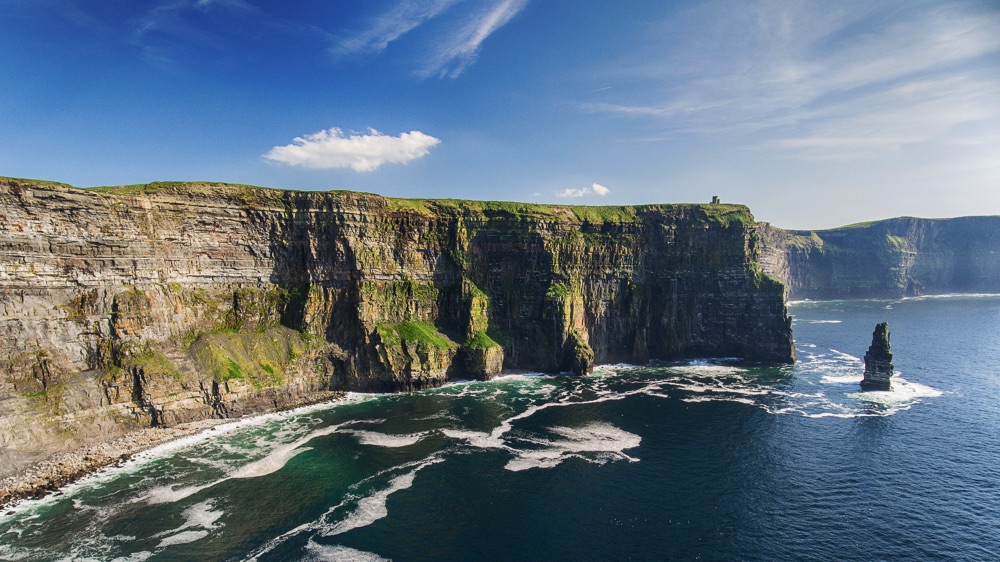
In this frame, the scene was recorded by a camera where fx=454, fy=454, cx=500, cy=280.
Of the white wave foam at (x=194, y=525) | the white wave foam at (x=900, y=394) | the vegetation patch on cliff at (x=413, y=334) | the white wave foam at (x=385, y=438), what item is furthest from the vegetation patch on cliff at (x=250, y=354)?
the white wave foam at (x=900, y=394)

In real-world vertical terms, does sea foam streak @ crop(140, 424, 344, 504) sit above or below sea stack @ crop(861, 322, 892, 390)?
below

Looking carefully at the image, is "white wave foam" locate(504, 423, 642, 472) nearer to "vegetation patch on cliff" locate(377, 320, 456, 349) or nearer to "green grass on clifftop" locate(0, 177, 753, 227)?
"vegetation patch on cliff" locate(377, 320, 456, 349)

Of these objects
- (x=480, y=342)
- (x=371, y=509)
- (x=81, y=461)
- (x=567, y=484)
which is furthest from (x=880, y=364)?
(x=81, y=461)

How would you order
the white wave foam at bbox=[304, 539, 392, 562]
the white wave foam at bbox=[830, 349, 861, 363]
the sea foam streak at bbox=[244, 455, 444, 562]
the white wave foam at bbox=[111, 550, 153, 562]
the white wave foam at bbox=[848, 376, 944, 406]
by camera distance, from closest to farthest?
the white wave foam at bbox=[304, 539, 392, 562]
the white wave foam at bbox=[111, 550, 153, 562]
the sea foam streak at bbox=[244, 455, 444, 562]
the white wave foam at bbox=[848, 376, 944, 406]
the white wave foam at bbox=[830, 349, 861, 363]

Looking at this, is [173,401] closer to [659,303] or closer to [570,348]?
[570,348]

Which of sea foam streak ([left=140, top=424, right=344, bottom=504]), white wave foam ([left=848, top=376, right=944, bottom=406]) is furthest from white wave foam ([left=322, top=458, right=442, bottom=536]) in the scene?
white wave foam ([left=848, top=376, right=944, bottom=406])

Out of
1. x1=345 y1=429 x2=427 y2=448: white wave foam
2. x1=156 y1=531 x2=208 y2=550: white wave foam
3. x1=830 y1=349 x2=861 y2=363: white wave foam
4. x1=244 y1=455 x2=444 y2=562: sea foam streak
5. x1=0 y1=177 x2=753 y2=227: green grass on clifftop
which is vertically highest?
x1=0 y1=177 x2=753 y2=227: green grass on clifftop

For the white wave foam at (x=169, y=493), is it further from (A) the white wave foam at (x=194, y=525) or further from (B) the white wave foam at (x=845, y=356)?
(B) the white wave foam at (x=845, y=356)
